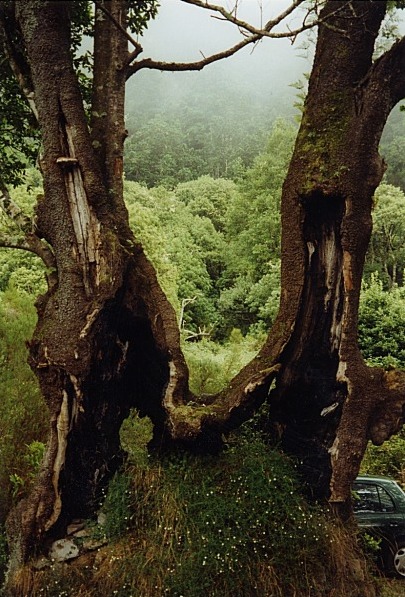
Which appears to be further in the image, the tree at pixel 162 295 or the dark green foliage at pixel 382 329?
the dark green foliage at pixel 382 329

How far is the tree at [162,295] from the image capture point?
4.98 metres

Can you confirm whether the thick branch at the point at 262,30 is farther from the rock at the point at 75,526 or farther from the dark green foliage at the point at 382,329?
the dark green foliage at the point at 382,329

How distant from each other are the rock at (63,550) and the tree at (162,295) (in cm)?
11


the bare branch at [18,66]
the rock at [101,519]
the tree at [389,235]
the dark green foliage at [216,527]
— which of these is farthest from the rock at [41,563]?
the tree at [389,235]

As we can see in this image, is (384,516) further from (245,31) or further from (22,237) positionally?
(245,31)

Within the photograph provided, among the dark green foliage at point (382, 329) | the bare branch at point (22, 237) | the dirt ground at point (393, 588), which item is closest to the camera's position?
the bare branch at point (22, 237)

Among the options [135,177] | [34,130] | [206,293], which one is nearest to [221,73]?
[135,177]

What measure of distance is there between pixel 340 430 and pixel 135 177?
47.4 metres

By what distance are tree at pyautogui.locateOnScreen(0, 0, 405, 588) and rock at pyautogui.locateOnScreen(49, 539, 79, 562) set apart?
4.3 inches

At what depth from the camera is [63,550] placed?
17.0ft

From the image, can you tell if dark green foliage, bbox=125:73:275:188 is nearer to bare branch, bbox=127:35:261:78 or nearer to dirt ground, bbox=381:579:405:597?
bare branch, bbox=127:35:261:78

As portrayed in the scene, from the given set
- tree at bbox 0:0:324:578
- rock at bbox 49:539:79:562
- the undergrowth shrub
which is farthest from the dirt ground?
rock at bbox 49:539:79:562

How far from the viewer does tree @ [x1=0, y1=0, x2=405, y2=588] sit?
4977 millimetres

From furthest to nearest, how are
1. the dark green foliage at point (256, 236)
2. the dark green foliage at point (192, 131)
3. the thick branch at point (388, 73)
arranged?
1. the dark green foliage at point (192, 131)
2. the dark green foliage at point (256, 236)
3. the thick branch at point (388, 73)
